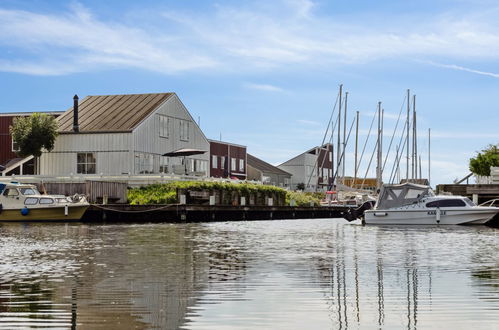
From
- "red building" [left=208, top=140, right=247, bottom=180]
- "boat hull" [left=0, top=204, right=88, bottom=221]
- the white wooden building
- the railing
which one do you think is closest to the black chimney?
the white wooden building

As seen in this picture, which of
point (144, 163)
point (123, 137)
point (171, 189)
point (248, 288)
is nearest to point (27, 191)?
point (171, 189)

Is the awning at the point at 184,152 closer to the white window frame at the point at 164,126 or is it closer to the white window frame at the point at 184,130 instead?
the white window frame at the point at 164,126

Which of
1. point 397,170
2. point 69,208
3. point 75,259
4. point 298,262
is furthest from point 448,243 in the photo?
point 397,170

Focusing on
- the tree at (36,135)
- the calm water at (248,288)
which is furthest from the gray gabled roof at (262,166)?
the calm water at (248,288)

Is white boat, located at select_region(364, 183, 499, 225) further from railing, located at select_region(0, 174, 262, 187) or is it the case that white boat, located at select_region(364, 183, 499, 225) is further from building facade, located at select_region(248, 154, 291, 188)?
building facade, located at select_region(248, 154, 291, 188)

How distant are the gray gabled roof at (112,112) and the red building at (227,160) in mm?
14128

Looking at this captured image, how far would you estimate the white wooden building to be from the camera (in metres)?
64.4

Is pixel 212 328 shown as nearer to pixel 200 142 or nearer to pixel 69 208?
pixel 69 208

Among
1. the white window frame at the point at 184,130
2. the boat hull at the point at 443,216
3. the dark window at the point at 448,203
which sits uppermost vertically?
the white window frame at the point at 184,130

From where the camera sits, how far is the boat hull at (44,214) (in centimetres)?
4984

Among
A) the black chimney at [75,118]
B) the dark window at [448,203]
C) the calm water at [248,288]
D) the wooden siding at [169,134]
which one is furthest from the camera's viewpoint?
the black chimney at [75,118]

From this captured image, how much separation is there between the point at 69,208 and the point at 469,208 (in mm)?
25762

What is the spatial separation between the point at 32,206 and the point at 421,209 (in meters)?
25.1

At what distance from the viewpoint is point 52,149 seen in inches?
2665
